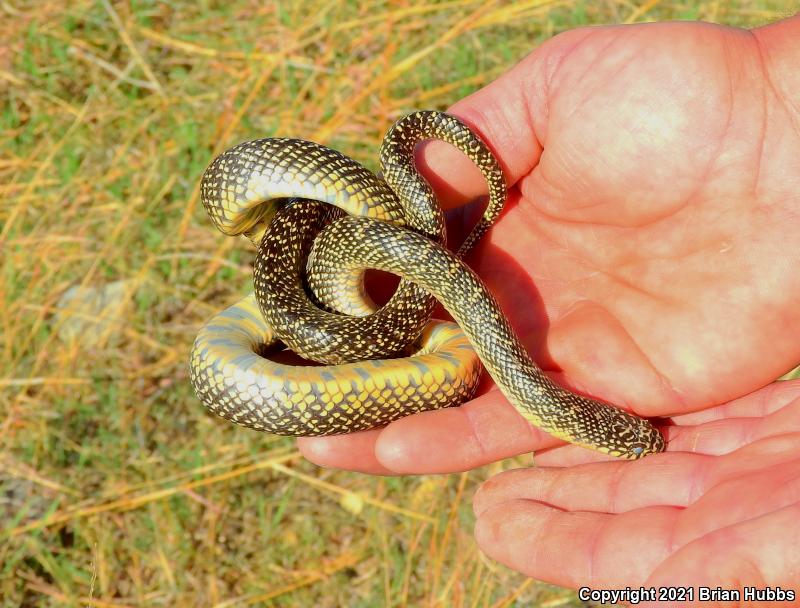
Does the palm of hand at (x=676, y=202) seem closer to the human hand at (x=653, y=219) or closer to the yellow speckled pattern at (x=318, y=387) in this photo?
the human hand at (x=653, y=219)

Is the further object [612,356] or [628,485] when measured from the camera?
[612,356]

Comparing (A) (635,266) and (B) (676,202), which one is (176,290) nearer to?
(A) (635,266)

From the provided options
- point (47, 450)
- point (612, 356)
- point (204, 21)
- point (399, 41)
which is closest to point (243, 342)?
point (612, 356)

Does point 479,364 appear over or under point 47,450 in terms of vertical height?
over

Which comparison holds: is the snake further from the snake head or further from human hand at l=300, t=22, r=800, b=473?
human hand at l=300, t=22, r=800, b=473

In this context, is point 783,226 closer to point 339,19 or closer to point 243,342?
point 243,342

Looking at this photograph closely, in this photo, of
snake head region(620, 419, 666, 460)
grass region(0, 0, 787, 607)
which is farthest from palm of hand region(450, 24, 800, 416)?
grass region(0, 0, 787, 607)
